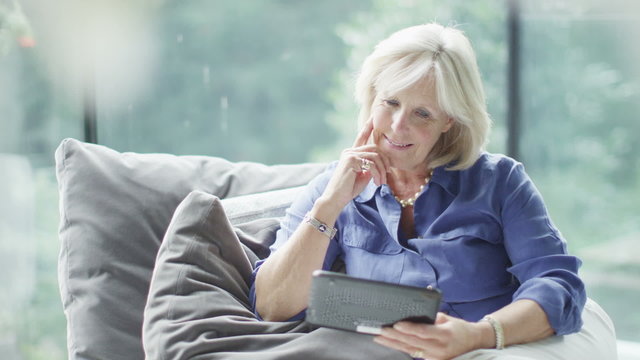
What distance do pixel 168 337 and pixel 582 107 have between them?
79.6 inches

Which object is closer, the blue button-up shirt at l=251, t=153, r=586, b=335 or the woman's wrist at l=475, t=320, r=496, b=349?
→ the woman's wrist at l=475, t=320, r=496, b=349

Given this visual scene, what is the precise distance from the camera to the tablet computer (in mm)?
1355

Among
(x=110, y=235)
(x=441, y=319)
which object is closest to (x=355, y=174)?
(x=441, y=319)

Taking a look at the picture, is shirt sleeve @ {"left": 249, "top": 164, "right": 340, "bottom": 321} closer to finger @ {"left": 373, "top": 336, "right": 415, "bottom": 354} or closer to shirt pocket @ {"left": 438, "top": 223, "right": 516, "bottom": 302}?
shirt pocket @ {"left": 438, "top": 223, "right": 516, "bottom": 302}

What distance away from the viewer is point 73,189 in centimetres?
186

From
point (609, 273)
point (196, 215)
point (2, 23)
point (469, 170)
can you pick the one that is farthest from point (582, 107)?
point (2, 23)

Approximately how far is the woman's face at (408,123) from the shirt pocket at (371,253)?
6.7 inches

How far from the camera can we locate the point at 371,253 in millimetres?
1818

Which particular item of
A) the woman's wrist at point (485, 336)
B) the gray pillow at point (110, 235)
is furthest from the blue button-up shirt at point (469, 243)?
the gray pillow at point (110, 235)

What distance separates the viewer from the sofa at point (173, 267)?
5.05ft

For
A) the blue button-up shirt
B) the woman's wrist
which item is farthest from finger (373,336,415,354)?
the blue button-up shirt

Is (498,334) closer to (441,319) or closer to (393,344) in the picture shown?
(441,319)

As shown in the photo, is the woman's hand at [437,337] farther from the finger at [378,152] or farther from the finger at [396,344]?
the finger at [378,152]

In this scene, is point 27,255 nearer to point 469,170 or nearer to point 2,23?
point 2,23
